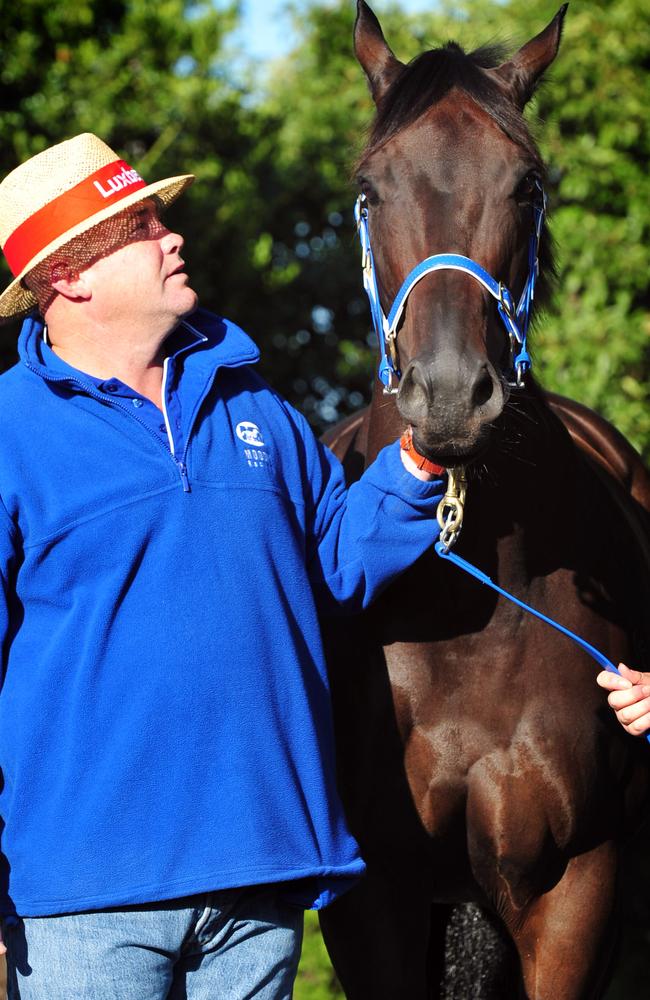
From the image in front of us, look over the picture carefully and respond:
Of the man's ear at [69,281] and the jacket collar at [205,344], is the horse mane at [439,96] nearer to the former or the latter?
the jacket collar at [205,344]

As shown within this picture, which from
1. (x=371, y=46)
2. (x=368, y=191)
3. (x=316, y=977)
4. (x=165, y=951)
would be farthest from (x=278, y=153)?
(x=165, y=951)

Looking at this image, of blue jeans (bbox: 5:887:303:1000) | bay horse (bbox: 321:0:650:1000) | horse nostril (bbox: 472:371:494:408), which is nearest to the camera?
blue jeans (bbox: 5:887:303:1000)

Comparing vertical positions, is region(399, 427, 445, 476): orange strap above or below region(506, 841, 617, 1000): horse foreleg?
above

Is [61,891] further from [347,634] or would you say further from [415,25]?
[415,25]

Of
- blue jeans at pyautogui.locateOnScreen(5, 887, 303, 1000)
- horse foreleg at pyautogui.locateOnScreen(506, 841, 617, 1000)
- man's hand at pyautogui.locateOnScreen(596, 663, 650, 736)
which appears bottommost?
horse foreleg at pyautogui.locateOnScreen(506, 841, 617, 1000)

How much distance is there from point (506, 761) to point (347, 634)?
1.45ft

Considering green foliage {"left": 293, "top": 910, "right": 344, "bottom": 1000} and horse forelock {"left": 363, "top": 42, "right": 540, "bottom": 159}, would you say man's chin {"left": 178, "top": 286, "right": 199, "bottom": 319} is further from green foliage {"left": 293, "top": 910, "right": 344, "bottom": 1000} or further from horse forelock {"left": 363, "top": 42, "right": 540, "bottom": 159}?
green foliage {"left": 293, "top": 910, "right": 344, "bottom": 1000}

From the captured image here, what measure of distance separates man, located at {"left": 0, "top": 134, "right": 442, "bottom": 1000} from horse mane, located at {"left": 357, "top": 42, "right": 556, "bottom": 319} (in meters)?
0.55

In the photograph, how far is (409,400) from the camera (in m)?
2.19

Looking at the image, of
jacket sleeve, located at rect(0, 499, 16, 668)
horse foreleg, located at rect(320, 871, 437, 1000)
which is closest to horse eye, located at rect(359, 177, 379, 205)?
jacket sleeve, located at rect(0, 499, 16, 668)

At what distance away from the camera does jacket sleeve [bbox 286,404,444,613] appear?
237cm

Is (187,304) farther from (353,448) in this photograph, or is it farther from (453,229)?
(353,448)

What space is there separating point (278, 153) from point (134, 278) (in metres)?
5.54

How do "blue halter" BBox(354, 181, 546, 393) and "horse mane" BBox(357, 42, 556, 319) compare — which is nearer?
"blue halter" BBox(354, 181, 546, 393)
